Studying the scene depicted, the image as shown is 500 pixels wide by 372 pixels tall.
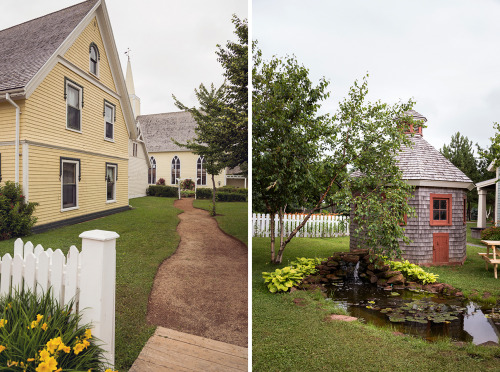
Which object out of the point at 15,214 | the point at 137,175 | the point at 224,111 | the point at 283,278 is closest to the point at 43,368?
the point at 15,214

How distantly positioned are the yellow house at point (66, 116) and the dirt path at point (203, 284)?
0.41m

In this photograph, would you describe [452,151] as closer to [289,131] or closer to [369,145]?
[369,145]

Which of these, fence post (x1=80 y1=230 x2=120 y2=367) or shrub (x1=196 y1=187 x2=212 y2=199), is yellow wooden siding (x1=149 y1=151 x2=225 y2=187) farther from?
fence post (x1=80 y1=230 x2=120 y2=367)

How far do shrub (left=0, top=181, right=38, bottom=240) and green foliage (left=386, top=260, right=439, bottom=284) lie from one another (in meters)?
2.75

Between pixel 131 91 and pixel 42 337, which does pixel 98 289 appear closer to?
pixel 42 337

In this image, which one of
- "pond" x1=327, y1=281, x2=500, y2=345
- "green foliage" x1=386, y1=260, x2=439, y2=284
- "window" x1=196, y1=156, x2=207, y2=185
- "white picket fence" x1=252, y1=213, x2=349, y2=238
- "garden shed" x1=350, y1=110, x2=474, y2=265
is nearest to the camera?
"window" x1=196, y1=156, x2=207, y2=185

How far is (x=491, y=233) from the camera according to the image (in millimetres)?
2586

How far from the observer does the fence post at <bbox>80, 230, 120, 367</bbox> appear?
4.64 feet

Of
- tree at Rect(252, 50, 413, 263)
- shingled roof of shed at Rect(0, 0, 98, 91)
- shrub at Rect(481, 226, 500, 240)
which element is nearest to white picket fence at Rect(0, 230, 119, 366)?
shingled roof of shed at Rect(0, 0, 98, 91)

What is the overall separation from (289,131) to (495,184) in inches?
78.2

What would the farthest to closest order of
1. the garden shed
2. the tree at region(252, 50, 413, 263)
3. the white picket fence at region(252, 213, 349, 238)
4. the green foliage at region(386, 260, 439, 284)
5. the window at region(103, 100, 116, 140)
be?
the white picket fence at region(252, 213, 349, 238) < the garden shed < the green foliage at region(386, 260, 439, 284) < the tree at region(252, 50, 413, 263) < the window at region(103, 100, 116, 140)

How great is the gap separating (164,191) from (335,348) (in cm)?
150

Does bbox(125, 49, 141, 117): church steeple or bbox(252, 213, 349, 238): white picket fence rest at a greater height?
bbox(125, 49, 141, 117): church steeple

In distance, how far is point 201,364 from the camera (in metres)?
1.47
